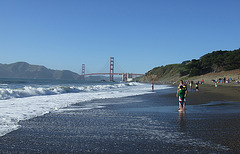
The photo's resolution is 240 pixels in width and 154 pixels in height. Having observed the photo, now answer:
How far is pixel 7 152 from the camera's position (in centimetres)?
332

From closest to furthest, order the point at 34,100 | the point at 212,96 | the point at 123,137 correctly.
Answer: the point at 123,137 < the point at 34,100 < the point at 212,96

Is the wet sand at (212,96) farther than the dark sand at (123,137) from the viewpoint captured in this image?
Yes

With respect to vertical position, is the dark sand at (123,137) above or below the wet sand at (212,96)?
below

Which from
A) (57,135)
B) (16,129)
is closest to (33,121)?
(16,129)

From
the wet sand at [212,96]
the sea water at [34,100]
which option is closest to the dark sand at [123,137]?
the sea water at [34,100]

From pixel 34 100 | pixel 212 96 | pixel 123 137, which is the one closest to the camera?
pixel 123 137

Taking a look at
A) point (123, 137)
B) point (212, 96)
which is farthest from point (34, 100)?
point (212, 96)

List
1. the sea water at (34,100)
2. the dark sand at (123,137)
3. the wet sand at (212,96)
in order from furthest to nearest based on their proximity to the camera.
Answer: the wet sand at (212,96) → the sea water at (34,100) → the dark sand at (123,137)

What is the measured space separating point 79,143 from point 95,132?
0.83 metres

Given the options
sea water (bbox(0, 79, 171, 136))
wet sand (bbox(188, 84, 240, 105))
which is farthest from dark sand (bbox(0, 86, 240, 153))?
wet sand (bbox(188, 84, 240, 105))

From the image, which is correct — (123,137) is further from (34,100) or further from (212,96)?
(212,96)

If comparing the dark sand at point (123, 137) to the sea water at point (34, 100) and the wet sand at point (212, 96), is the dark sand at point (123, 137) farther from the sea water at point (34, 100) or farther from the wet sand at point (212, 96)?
the wet sand at point (212, 96)

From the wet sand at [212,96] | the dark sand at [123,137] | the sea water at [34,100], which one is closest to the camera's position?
the dark sand at [123,137]

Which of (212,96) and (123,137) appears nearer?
(123,137)
